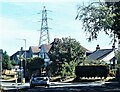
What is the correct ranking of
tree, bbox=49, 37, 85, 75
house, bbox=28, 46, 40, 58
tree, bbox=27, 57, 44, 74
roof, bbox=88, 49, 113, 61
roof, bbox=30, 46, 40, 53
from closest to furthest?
tree, bbox=49, 37, 85, 75 → tree, bbox=27, 57, 44, 74 → roof, bbox=88, 49, 113, 61 → house, bbox=28, 46, 40, 58 → roof, bbox=30, 46, 40, 53

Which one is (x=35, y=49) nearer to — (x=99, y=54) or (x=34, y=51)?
(x=34, y=51)

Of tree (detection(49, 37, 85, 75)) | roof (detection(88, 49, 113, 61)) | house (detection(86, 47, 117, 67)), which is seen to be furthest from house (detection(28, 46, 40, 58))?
tree (detection(49, 37, 85, 75))

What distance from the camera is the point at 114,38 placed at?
137 ft

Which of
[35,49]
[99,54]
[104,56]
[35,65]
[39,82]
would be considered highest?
[35,49]

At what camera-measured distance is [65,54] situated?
78.4m

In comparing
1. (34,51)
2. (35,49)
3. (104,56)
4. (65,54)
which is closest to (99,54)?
(104,56)

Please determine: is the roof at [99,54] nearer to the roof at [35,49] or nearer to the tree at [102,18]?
the roof at [35,49]

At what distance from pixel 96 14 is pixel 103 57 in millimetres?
65391

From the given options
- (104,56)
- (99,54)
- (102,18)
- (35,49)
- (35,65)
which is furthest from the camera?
(35,49)

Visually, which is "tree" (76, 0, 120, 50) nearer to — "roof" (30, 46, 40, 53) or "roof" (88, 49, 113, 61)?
"roof" (88, 49, 113, 61)

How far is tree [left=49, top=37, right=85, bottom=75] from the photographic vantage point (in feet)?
252

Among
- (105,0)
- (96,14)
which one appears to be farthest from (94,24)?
(105,0)

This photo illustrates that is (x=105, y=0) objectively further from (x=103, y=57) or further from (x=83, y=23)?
(x=103, y=57)

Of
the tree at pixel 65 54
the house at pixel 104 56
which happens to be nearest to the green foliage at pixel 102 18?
the tree at pixel 65 54
